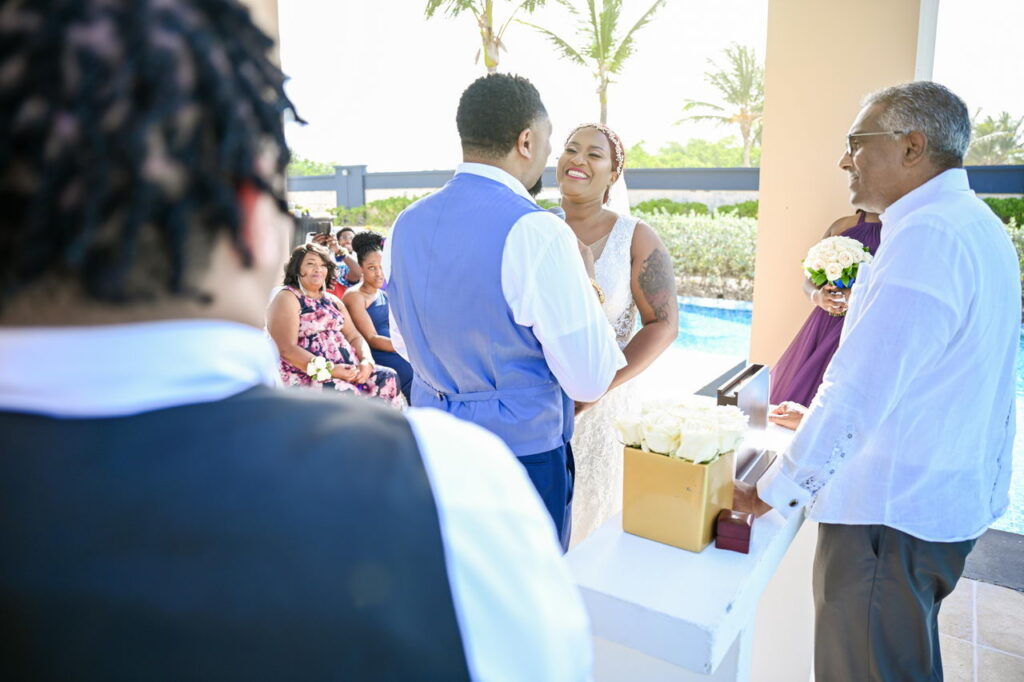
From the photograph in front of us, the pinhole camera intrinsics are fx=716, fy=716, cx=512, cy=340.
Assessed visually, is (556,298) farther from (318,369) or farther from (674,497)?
(318,369)

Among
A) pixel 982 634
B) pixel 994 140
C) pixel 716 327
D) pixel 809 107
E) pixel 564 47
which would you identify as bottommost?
pixel 716 327

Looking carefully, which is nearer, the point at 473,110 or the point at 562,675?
the point at 562,675

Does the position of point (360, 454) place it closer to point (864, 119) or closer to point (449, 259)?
point (449, 259)

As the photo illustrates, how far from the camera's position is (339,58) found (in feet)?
136

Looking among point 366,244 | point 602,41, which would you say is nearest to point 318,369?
point 366,244

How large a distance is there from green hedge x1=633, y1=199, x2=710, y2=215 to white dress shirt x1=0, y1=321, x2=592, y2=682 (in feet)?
66.2

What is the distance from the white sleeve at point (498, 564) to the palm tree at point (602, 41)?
2236 centimetres

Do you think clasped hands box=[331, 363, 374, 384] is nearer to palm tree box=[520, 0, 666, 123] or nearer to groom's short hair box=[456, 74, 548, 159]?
groom's short hair box=[456, 74, 548, 159]

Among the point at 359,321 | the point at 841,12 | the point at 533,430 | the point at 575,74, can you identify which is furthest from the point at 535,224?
the point at 575,74

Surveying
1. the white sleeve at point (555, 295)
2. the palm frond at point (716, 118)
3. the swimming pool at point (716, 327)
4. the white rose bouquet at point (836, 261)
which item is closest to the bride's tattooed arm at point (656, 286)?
the white rose bouquet at point (836, 261)

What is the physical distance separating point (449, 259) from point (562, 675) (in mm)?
1518

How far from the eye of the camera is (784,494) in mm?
1782

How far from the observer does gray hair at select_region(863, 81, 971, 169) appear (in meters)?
1.86

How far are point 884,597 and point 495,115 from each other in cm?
174
